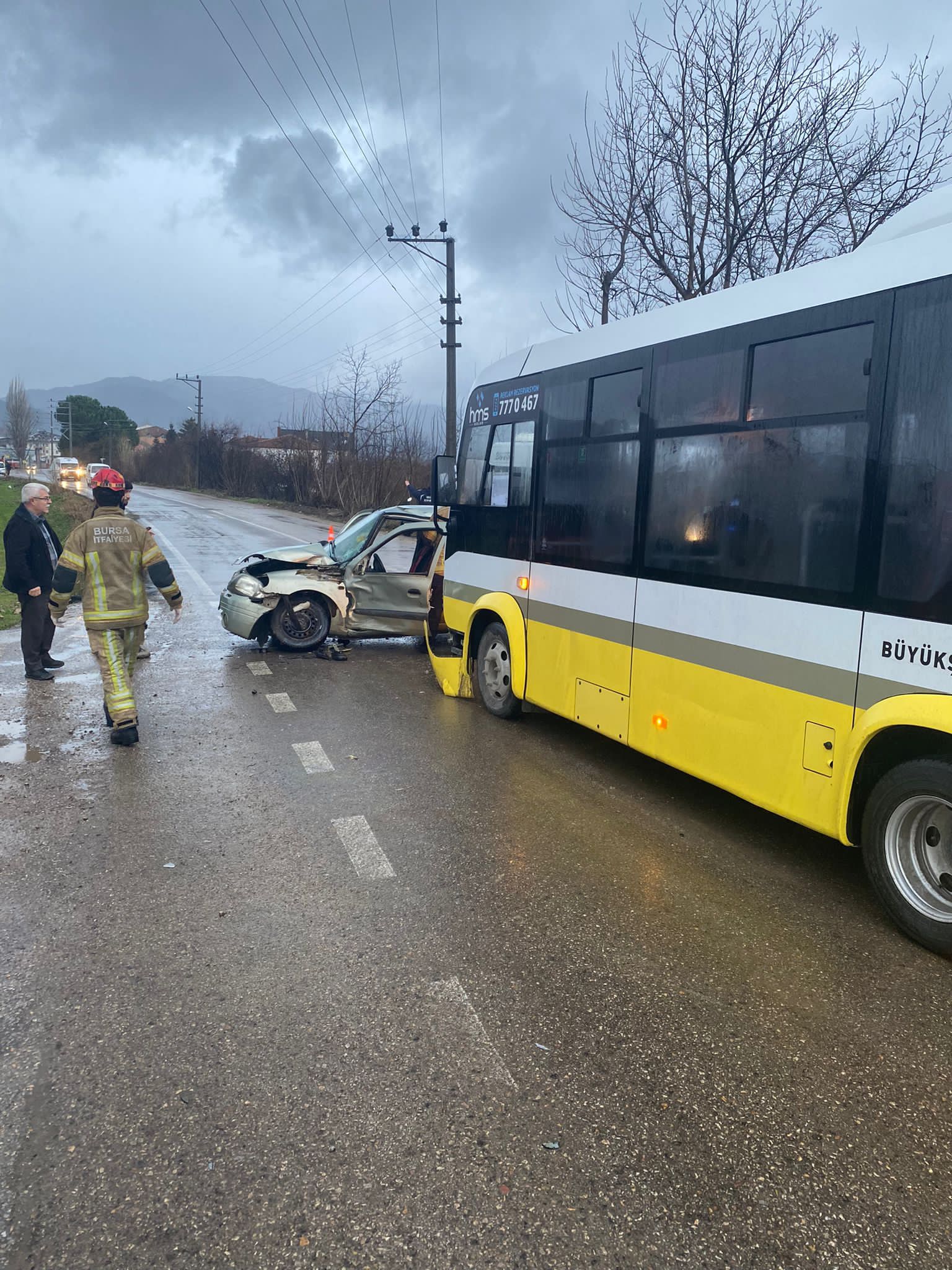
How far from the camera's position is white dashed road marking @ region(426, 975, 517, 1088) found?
2.98m

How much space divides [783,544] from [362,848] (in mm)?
2754

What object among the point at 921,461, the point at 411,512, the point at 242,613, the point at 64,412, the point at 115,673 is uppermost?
the point at 64,412

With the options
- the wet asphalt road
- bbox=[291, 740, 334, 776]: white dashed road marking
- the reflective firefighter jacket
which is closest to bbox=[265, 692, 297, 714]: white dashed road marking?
bbox=[291, 740, 334, 776]: white dashed road marking

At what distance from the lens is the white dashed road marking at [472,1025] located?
2.98 meters

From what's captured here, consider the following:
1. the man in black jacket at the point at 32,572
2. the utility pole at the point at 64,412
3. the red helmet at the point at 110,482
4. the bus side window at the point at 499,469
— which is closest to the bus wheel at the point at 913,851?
the bus side window at the point at 499,469

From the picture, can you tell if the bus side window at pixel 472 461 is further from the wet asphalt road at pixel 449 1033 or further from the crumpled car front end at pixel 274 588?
the wet asphalt road at pixel 449 1033

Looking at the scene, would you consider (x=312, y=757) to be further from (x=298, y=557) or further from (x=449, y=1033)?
(x=298, y=557)

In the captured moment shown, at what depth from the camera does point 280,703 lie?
321 inches

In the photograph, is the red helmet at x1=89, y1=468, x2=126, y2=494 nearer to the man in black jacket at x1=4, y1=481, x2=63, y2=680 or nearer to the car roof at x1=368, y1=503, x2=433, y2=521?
the man in black jacket at x1=4, y1=481, x2=63, y2=680

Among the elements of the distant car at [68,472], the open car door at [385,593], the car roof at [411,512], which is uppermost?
the distant car at [68,472]

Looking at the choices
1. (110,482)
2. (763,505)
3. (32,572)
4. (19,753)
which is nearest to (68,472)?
(32,572)

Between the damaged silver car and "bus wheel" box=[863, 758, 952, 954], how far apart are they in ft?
22.1

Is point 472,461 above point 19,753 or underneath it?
above

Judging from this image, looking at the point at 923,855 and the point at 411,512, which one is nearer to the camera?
the point at 923,855
